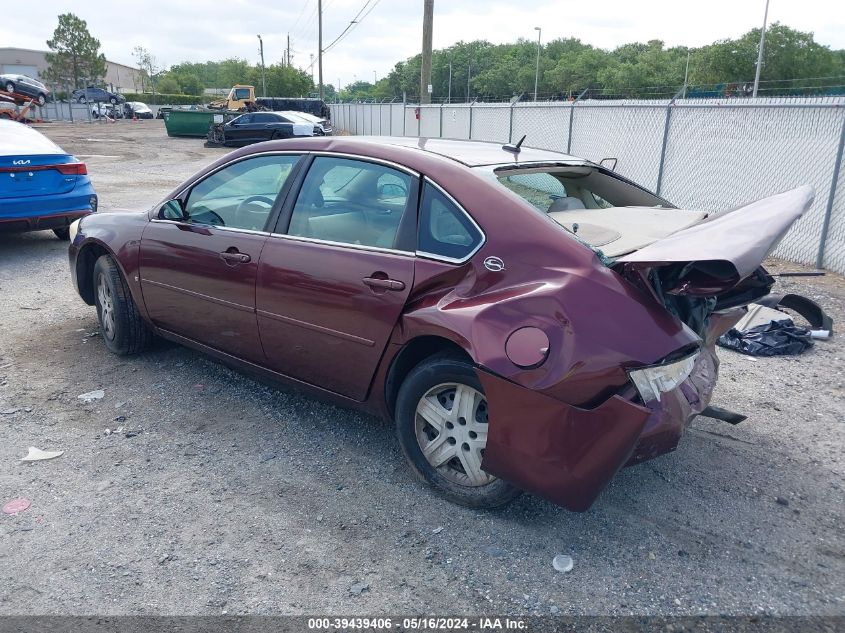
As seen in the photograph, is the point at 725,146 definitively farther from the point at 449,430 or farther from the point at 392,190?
the point at 449,430

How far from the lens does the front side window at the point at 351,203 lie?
3.43 meters

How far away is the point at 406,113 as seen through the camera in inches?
982

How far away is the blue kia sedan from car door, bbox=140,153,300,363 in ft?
13.9

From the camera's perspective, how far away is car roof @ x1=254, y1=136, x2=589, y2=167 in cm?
360

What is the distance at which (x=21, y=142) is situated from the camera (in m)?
8.33

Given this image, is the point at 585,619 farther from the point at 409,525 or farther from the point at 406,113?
the point at 406,113

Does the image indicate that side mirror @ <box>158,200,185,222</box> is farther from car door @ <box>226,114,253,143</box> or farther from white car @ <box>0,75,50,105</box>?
white car @ <box>0,75,50,105</box>

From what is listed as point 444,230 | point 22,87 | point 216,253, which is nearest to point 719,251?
point 444,230

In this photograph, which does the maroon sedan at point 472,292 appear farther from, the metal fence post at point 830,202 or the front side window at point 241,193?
the metal fence post at point 830,202

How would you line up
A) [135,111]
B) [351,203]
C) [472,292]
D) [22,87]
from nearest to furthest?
[472,292] → [351,203] → [22,87] → [135,111]

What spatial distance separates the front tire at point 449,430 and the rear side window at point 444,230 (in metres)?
0.48

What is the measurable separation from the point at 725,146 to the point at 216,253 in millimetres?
8405

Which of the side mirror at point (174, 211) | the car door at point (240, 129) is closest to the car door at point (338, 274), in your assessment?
the side mirror at point (174, 211)

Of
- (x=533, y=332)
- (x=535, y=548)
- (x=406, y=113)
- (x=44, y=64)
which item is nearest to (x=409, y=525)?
(x=535, y=548)
